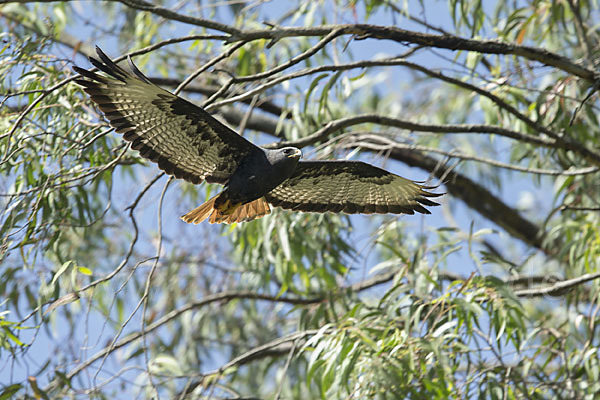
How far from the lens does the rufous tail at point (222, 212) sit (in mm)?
3939

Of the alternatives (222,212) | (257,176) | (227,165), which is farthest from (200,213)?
(257,176)

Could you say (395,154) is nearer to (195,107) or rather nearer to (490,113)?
(490,113)

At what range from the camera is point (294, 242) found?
506cm

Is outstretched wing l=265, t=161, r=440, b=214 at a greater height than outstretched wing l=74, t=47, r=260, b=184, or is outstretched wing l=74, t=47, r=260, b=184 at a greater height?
outstretched wing l=74, t=47, r=260, b=184

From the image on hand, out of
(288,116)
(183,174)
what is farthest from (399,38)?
(288,116)

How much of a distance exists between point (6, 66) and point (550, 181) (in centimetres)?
485

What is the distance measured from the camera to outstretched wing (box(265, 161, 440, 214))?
4219mm

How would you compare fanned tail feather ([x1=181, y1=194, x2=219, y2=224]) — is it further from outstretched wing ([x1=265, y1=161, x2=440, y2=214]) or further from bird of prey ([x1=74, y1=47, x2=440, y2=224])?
outstretched wing ([x1=265, y1=161, x2=440, y2=214])

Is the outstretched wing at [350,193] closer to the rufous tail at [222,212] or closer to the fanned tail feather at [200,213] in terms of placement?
the rufous tail at [222,212]

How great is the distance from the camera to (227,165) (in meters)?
3.93

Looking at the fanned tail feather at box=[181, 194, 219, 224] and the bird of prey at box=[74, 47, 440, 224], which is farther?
the fanned tail feather at box=[181, 194, 219, 224]

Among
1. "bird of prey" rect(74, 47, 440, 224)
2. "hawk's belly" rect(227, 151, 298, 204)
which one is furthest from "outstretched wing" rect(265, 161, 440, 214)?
"hawk's belly" rect(227, 151, 298, 204)

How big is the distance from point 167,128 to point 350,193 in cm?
111

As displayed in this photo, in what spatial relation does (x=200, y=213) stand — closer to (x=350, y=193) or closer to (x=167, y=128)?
(x=167, y=128)
